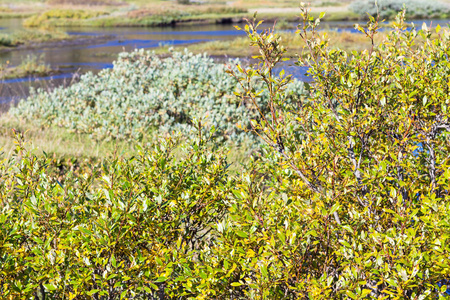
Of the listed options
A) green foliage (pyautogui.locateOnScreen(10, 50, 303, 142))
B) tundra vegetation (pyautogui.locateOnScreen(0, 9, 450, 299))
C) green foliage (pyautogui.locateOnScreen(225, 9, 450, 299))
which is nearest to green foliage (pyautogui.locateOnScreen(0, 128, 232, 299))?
tundra vegetation (pyautogui.locateOnScreen(0, 9, 450, 299))

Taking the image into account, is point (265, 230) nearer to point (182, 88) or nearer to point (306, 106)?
point (306, 106)

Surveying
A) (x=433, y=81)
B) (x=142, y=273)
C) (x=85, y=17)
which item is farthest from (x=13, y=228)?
(x=85, y=17)

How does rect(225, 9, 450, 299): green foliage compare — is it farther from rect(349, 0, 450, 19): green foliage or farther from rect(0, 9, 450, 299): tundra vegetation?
rect(349, 0, 450, 19): green foliage

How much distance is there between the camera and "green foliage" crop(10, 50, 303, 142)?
27.2ft

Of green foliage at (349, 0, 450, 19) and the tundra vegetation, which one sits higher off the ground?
green foliage at (349, 0, 450, 19)

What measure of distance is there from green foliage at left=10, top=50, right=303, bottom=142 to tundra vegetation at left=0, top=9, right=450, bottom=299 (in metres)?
4.43

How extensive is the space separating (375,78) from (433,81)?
0.41 meters

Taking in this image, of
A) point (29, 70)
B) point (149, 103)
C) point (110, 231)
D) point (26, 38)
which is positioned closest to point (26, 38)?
point (26, 38)

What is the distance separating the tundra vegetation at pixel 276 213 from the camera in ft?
7.72

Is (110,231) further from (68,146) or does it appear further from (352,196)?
(68,146)

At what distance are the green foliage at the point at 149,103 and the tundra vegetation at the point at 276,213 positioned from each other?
443 cm

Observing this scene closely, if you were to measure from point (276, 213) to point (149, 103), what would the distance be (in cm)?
634

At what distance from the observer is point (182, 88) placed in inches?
368

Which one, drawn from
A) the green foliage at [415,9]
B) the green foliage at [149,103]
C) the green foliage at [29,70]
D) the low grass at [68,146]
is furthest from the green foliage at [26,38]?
the green foliage at [415,9]
